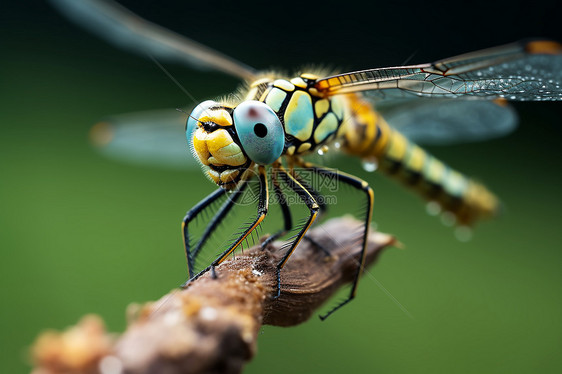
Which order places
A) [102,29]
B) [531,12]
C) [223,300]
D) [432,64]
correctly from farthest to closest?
[531,12] → [102,29] → [432,64] → [223,300]

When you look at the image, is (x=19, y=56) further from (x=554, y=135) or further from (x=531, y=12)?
(x=554, y=135)

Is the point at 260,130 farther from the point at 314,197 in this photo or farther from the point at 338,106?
the point at 338,106

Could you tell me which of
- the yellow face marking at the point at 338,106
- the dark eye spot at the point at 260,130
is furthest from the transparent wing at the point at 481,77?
the dark eye spot at the point at 260,130

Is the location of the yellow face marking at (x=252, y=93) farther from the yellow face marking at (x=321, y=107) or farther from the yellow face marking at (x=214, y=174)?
the yellow face marking at (x=214, y=174)

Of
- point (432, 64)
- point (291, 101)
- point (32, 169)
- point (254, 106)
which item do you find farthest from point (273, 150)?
point (32, 169)

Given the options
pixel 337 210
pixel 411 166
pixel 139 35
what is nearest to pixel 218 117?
pixel 139 35

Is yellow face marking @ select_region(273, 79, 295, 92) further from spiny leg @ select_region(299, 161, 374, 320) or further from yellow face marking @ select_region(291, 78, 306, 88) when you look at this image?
spiny leg @ select_region(299, 161, 374, 320)
